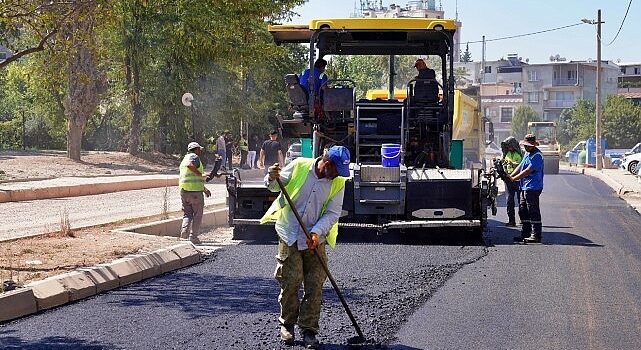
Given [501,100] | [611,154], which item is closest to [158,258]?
[611,154]

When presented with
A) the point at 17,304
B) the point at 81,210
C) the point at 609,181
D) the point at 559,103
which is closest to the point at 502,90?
the point at 559,103

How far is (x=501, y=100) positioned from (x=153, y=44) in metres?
70.2

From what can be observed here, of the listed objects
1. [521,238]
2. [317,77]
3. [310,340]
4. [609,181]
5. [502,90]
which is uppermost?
[502,90]

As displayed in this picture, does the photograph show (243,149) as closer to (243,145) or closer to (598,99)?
(243,145)

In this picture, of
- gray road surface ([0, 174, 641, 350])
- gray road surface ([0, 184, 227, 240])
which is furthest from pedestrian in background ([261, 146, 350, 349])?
gray road surface ([0, 184, 227, 240])

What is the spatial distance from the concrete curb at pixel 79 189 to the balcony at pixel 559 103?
6995cm

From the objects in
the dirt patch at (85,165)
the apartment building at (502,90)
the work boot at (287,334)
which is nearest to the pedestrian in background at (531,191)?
the work boot at (287,334)

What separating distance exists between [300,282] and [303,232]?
0.37 metres

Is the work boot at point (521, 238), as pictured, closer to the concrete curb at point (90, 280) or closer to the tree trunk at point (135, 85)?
the concrete curb at point (90, 280)

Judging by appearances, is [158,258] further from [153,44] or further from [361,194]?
[153,44]

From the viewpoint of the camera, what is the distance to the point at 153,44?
31.7 meters

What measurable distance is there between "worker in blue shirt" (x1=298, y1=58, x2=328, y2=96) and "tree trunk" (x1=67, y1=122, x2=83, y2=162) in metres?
17.0

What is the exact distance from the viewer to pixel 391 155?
1319 centimetres

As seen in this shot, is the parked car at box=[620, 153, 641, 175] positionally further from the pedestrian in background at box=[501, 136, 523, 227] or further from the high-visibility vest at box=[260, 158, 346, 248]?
the high-visibility vest at box=[260, 158, 346, 248]
